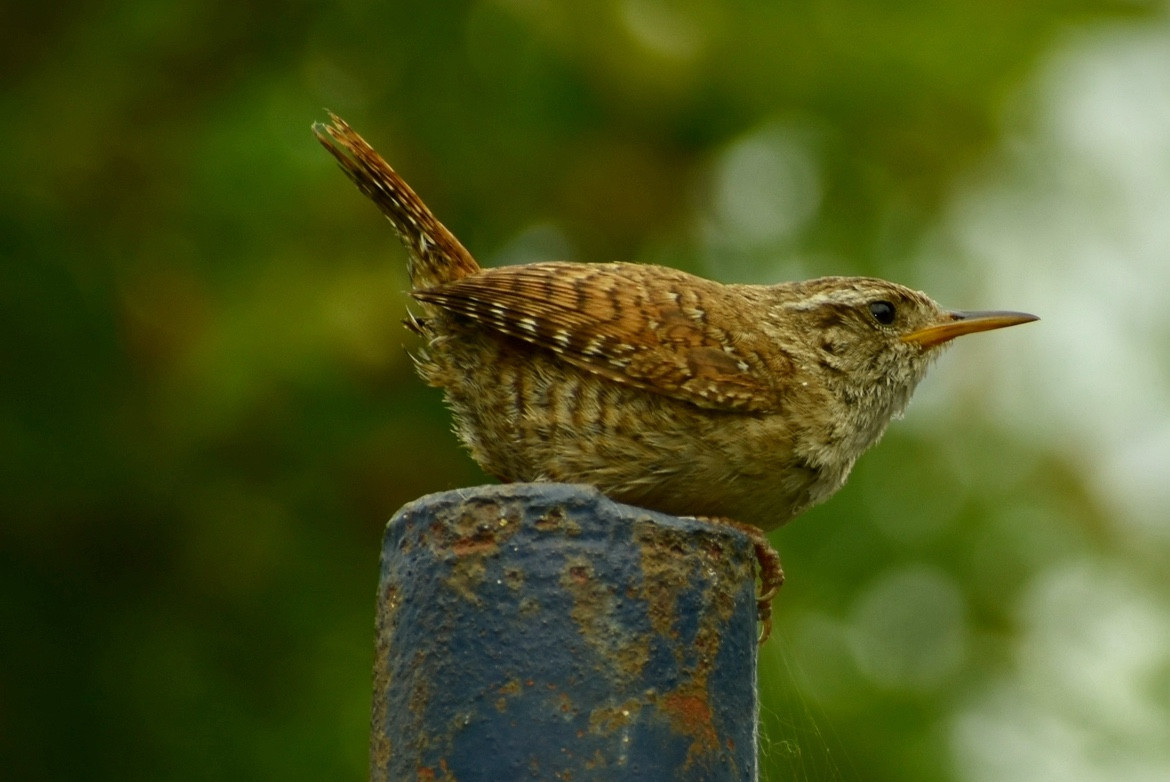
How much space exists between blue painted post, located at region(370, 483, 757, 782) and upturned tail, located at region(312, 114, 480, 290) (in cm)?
164

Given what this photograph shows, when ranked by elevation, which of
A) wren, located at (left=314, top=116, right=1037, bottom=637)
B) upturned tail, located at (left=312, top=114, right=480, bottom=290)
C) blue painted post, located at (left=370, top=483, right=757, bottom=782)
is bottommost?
blue painted post, located at (left=370, top=483, right=757, bottom=782)

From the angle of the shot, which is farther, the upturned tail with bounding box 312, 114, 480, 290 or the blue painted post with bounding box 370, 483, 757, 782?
the upturned tail with bounding box 312, 114, 480, 290

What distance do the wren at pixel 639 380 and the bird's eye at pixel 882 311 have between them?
11 centimetres

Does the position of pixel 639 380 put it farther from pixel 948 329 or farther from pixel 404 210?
pixel 948 329

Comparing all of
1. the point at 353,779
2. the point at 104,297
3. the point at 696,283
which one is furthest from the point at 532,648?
the point at 104,297

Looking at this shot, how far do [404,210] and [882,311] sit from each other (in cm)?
122

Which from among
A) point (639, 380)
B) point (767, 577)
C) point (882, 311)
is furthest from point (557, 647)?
point (882, 311)

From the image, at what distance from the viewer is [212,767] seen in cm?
463

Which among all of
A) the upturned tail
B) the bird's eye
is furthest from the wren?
the bird's eye

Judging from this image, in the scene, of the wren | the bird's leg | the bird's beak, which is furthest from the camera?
the bird's beak

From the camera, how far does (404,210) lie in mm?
3912

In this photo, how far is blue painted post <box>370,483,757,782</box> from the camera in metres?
2.24

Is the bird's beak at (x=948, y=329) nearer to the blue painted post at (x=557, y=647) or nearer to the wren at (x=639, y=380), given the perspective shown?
the wren at (x=639, y=380)

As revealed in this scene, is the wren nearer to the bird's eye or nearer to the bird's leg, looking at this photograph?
the bird's leg
